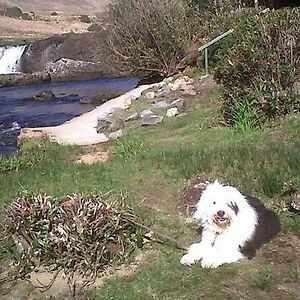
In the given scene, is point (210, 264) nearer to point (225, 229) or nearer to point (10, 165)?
point (225, 229)

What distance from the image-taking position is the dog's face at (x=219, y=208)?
5123mm

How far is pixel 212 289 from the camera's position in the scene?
5047mm

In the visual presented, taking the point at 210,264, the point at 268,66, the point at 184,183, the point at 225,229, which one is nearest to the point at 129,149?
the point at 268,66

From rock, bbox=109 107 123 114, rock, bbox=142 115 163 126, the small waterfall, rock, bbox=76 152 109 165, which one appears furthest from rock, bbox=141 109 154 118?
the small waterfall

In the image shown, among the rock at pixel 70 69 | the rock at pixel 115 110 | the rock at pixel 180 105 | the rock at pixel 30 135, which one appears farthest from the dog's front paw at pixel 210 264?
the rock at pixel 70 69

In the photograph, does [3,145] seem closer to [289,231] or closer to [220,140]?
[220,140]

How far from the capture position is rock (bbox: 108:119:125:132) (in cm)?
1421

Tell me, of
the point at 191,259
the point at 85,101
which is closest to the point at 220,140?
the point at 191,259

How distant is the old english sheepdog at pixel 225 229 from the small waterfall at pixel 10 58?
2997cm

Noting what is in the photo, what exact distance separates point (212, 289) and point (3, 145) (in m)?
11.8

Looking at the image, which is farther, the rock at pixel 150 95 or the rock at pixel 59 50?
the rock at pixel 59 50

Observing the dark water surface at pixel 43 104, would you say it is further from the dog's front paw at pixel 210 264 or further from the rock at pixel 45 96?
the dog's front paw at pixel 210 264

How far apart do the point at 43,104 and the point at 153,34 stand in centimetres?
446

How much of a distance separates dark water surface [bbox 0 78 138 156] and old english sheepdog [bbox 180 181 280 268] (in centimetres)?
980
